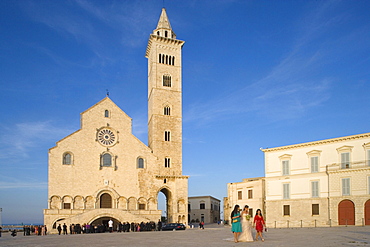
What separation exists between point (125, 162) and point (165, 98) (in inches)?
418

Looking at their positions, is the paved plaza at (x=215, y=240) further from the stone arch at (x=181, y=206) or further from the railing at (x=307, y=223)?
the stone arch at (x=181, y=206)

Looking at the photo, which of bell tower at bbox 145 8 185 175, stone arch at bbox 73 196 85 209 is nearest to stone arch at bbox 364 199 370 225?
bell tower at bbox 145 8 185 175

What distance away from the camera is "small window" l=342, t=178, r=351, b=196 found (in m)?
36.1

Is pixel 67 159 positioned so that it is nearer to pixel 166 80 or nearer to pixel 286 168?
pixel 166 80

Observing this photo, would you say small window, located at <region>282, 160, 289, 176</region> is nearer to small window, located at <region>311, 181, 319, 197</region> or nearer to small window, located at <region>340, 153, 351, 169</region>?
small window, located at <region>311, 181, 319, 197</region>

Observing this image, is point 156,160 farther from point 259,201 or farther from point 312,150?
point 312,150

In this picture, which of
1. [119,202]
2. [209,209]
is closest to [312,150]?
[119,202]

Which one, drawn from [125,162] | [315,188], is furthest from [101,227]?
[315,188]

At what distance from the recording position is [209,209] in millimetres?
79500

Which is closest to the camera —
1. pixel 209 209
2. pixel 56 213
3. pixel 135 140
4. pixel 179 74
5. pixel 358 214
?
pixel 358 214

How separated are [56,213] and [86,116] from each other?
12.0 m

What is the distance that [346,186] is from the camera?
Answer: 3638 cm

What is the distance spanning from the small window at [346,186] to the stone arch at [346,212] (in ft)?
2.20

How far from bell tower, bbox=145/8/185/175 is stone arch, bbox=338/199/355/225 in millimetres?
21045
